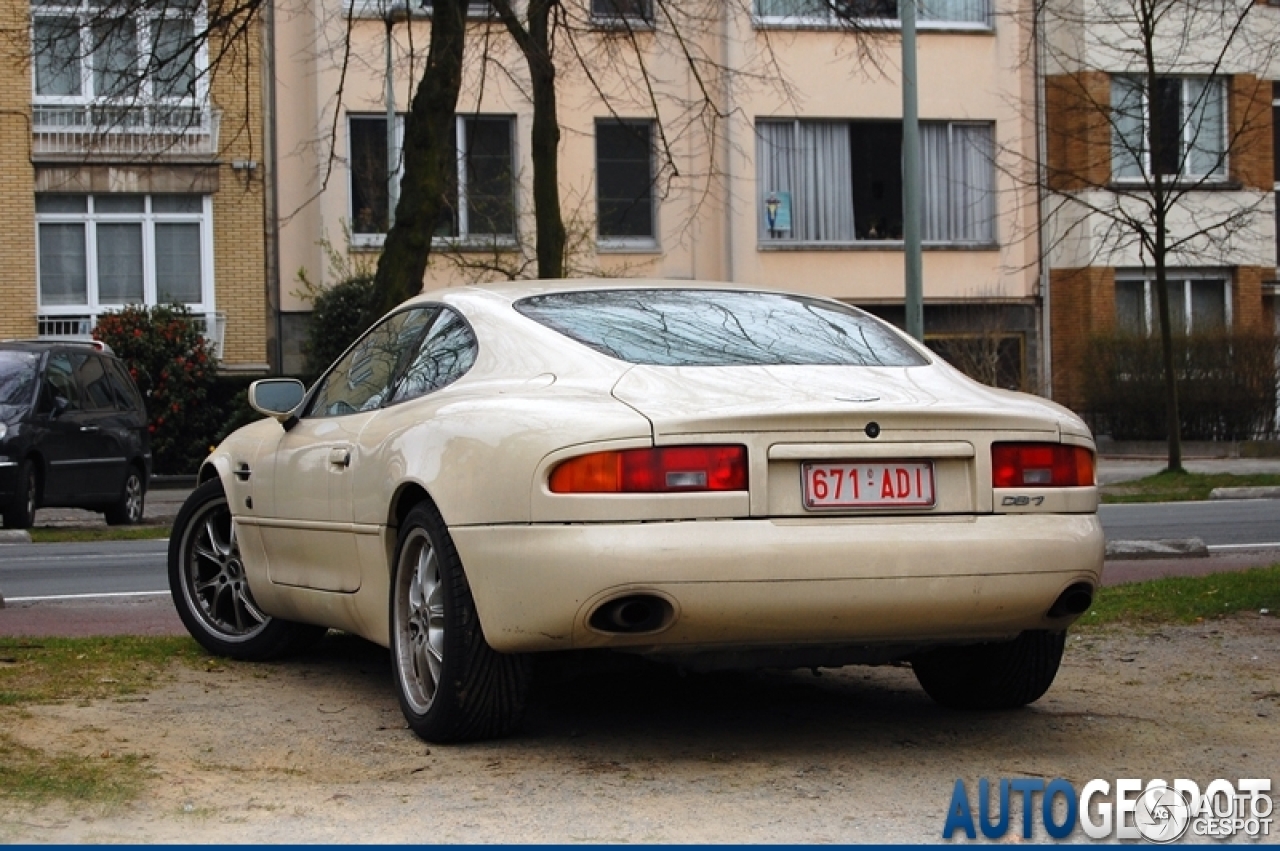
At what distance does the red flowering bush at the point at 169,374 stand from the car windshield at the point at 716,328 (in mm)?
22401

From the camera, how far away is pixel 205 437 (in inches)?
1139

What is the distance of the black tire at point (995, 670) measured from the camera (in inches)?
257

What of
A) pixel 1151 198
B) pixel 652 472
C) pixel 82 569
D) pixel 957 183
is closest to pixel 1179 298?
pixel 1151 198

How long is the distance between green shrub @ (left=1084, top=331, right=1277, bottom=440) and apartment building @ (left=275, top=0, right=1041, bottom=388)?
1.50m

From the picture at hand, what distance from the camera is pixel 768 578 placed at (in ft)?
17.9

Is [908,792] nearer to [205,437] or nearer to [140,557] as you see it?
[140,557]

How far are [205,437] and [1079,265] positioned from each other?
50.8 ft

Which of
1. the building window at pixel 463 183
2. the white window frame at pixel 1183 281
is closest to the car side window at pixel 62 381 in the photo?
the building window at pixel 463 183

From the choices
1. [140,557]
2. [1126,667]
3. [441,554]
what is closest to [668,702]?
[441,554]

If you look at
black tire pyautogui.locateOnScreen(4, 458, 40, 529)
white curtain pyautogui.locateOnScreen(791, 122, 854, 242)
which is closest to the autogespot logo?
black tire pyautogui.locateOnScreen(4, 458, 40, 529)

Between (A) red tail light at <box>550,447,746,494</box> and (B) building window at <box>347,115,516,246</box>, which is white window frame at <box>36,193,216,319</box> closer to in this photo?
(B) building window at <box>347,115,516,246</box>

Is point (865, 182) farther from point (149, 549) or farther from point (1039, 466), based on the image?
point (1039, 466)

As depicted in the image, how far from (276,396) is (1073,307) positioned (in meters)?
28.1

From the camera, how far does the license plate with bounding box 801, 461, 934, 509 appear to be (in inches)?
220
